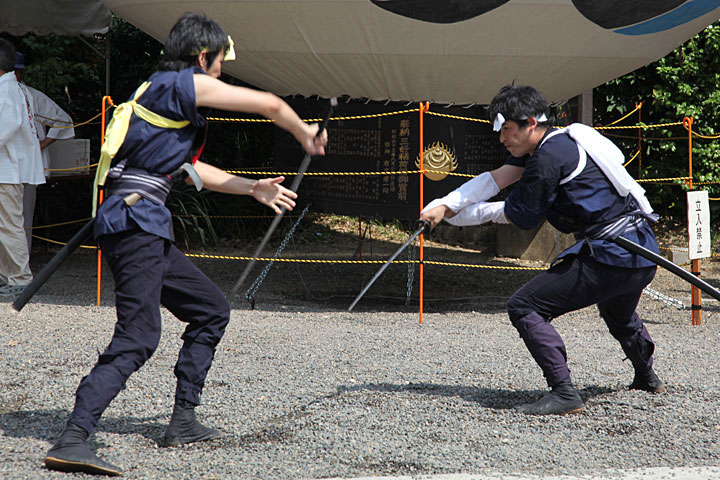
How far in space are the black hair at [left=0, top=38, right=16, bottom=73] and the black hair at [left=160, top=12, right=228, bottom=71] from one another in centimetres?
397

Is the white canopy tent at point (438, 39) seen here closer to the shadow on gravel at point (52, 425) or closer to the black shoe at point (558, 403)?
the black shoe at point (558, 403)

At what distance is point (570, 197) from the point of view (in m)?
3.35

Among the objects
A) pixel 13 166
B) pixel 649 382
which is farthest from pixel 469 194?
pixel 13 166

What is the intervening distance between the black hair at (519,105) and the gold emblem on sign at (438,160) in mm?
2868

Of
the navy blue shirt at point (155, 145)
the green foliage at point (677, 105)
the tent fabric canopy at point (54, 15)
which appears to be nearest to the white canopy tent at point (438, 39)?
the tent fabric canopy at point (54, 15)

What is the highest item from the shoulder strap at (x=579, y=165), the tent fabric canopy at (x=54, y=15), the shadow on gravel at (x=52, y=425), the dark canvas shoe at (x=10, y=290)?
the tent fabric canopy at (x=54, y=15)

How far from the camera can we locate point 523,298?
3.43 m

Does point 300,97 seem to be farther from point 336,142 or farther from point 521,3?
point 521,3

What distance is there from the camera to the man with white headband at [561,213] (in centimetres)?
332

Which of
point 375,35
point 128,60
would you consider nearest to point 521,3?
point 375,35

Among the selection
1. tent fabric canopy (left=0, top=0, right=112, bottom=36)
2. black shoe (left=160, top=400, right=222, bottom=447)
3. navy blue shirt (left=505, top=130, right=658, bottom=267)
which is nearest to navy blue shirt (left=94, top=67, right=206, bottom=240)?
black shoe (left=160, top=400, right=222, bottom=447)

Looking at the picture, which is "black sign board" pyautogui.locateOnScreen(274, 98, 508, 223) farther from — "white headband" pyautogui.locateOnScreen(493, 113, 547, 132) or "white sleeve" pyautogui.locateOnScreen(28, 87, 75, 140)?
"white headband" pyautogui.locateOnScreen(493, 113, 547, 132)

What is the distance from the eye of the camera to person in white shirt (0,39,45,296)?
6.13m

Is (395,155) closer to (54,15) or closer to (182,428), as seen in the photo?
(182,428)
